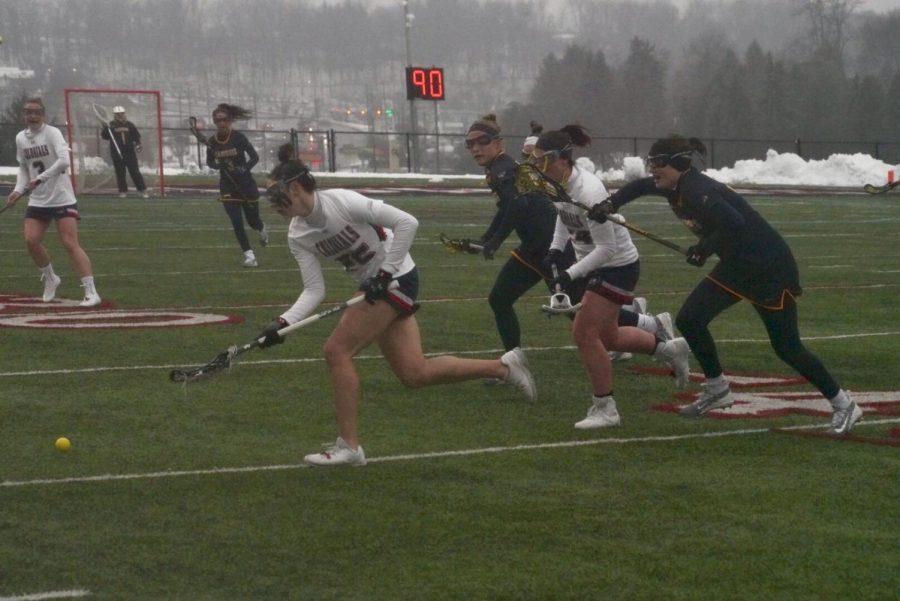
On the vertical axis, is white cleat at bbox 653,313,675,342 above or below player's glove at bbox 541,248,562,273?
below

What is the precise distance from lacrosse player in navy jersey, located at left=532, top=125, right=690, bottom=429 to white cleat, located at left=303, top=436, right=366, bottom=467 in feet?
5.26

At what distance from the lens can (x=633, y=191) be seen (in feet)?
31.6

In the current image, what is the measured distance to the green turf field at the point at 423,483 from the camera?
617cm

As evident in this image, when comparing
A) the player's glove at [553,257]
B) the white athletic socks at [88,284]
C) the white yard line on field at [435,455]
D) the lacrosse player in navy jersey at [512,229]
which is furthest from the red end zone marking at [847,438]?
the white athletic socks at [88,284]

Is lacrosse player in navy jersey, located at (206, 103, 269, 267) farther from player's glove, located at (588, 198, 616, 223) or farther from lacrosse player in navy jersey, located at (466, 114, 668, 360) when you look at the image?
player's glove, located at (588, 198, 616, 223)

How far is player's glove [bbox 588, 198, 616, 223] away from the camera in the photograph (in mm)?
9531

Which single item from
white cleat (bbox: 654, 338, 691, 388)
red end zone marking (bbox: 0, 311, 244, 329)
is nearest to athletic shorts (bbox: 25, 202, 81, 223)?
red end zone marking (bbox: 0, 311, 244, 329)

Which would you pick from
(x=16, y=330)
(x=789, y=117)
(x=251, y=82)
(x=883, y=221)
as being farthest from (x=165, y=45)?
(x=16, y=330)

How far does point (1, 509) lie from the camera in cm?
725

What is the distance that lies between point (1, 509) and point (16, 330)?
6651mm

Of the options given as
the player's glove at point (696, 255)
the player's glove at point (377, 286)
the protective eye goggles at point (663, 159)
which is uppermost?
the protective eye goggles at point (663, 159)

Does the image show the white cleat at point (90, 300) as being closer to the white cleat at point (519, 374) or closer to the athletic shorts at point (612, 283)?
the white cleat at point (519, 374)

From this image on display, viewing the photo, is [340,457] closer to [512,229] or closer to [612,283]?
[612,283]

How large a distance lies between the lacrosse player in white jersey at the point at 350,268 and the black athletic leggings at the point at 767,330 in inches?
68.6
